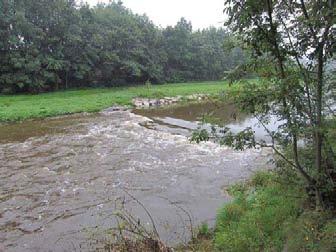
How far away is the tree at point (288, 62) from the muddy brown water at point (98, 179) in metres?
3.28

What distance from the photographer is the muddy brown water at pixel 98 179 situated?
827 centimetres

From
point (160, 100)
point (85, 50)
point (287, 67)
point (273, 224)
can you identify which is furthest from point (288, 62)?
point (85, 50)

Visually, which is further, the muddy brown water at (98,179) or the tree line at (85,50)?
the tree line at (85,50)

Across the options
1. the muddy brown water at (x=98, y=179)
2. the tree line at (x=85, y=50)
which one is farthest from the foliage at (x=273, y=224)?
the tree line at (x=85, y=50)

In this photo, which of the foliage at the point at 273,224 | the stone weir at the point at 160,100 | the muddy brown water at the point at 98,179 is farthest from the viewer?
the stone weir at the point at 160,100

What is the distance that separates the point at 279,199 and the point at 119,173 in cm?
633

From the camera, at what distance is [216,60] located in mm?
67750

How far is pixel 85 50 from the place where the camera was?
154 feet

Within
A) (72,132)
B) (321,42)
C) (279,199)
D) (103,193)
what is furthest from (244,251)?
(72,132)

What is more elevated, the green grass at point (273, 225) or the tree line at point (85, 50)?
the tree line at point (85, 50)

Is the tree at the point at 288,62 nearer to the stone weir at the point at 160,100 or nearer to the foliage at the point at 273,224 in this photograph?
the foliage at the point at 273,224

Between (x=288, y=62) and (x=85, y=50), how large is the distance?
4368cm

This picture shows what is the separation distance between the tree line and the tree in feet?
112

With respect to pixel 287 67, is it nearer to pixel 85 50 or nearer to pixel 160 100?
pixel 160 100
